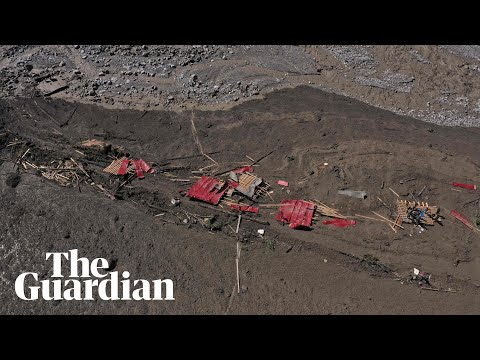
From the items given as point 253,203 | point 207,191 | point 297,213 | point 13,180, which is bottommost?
point 297,213

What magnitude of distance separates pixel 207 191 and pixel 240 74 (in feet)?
17.4

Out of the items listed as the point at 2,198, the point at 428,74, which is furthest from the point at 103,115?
the point at 428,74

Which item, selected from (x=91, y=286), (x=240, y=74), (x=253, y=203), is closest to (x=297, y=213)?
(x=253, y=203)

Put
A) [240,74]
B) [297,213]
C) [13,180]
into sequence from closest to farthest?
[297,213] < [13,180] < [240,74]

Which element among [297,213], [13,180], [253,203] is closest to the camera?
[297,213]

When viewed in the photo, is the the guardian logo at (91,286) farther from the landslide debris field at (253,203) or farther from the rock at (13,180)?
the rock at (13,180)

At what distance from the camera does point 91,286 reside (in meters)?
9.30

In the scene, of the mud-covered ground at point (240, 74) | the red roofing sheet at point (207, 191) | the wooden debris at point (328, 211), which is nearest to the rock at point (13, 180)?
the mud-covered ground at point (240, 74)

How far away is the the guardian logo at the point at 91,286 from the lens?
362 inches

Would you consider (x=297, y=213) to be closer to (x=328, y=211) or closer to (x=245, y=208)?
(x=328, y=211)

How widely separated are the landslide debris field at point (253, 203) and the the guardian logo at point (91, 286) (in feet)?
0.57

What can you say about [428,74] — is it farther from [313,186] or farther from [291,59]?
[313,186]

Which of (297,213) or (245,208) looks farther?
(245,208)

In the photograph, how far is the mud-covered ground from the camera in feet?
45.1
